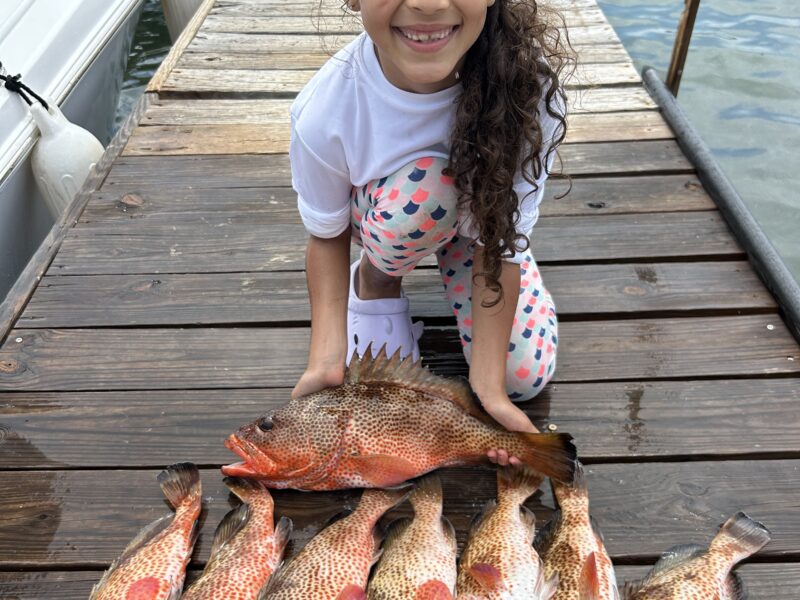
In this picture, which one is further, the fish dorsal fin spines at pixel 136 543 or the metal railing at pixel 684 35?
the metal railing at pixel 684 35

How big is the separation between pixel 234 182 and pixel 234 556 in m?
2.30

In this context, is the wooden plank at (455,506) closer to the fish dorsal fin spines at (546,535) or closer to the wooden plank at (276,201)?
the fish dorsal fin spines at (546,535)

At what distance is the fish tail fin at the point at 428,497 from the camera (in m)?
2.08

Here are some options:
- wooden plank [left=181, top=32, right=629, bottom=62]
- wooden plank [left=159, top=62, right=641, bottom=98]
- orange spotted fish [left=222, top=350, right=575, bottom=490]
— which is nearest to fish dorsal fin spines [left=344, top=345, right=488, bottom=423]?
orange spotted fish [left=222, top=350, right=575, bottom=490]

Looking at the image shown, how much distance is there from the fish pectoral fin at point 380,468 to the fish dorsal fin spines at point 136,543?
0.54 meters

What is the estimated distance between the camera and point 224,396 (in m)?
2.62

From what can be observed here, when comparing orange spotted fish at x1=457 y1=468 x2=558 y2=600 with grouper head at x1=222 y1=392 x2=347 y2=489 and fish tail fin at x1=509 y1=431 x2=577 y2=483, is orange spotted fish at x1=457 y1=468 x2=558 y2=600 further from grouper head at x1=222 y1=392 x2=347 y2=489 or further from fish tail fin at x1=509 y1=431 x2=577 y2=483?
grouper head at x1=222 y1=392 x2=347 y2=489

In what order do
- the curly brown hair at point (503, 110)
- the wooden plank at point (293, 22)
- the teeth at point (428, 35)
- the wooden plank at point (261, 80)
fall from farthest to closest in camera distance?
the wooden plank at point (293, 22), the wooden plank at point (261, 80), the curly brown hair at point (503, 110), the teeth at point (428, 35)

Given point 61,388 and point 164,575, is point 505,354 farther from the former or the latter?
point 61,388

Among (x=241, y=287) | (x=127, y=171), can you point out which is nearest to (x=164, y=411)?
(x=241, y=287)

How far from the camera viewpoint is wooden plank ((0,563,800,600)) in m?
2.00

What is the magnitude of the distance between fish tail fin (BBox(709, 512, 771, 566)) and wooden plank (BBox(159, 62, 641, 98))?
3.23 metres

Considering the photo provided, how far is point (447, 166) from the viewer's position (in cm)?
214

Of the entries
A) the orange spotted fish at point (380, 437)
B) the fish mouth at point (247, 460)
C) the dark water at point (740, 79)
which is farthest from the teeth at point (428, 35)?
the dark water at point (740, 79)
